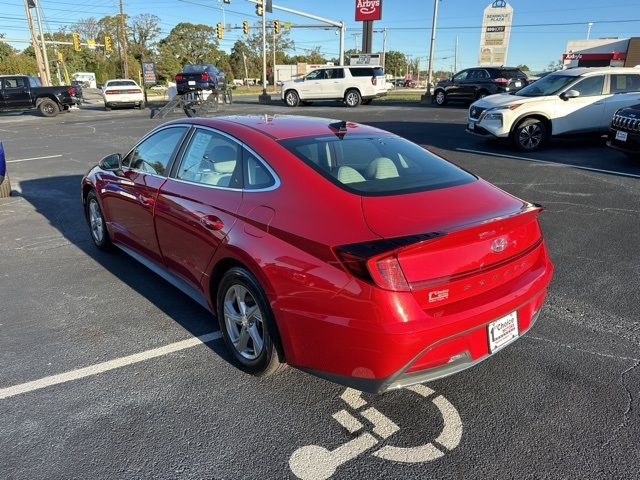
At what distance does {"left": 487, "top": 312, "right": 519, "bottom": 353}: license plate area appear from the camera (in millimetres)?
2543

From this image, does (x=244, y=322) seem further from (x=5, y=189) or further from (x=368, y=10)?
(x=368, y=10)

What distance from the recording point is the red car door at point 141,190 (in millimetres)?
3867

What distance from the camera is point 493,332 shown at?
2.55 metres

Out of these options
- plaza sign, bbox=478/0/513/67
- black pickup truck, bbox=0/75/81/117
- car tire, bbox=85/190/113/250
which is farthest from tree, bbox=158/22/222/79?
car tire, bbox=85/190/113/250

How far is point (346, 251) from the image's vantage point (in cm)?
228

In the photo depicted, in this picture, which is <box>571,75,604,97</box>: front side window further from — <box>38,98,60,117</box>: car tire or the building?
the building

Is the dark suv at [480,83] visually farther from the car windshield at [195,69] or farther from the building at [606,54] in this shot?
the building at [606,54]

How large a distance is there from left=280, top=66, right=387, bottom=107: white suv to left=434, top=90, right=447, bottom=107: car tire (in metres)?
2.61

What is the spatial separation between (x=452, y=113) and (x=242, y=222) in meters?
19.4

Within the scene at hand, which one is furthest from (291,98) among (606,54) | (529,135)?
(606,54)

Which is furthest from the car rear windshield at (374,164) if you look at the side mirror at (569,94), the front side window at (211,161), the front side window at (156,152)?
the side mirror at (569,94)

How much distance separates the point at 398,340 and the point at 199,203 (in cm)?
170

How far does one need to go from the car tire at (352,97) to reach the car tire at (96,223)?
20.7 metres

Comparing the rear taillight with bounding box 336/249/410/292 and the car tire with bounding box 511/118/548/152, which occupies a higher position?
the rear taillight with bounding box 336/249/410/292
